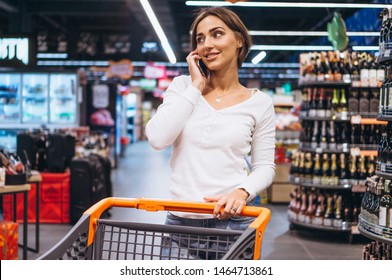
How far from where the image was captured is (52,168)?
24.1 ft

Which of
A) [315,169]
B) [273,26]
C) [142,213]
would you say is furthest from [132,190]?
[273,26]

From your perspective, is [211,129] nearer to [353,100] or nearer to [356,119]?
[356,119]

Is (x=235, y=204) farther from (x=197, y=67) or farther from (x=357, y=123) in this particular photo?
(x=357, y=123)

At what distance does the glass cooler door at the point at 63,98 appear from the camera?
12.0 metres

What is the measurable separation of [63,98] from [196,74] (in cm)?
1056

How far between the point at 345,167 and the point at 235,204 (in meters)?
5.02

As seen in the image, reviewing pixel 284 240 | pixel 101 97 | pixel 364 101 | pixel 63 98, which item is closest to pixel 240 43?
pixel 284 240

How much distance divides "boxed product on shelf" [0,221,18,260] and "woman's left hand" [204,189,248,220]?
3113 millimetres

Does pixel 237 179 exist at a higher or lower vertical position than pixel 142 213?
higher

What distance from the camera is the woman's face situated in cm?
191

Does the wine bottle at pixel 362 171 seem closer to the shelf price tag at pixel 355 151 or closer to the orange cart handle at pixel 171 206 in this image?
the shelf price tag at pixel 355 151

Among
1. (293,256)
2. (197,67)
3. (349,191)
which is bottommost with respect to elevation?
(293,256)

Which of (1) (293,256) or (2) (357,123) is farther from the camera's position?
(2) (357,123)

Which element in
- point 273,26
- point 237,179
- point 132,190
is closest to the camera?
point 237,179
